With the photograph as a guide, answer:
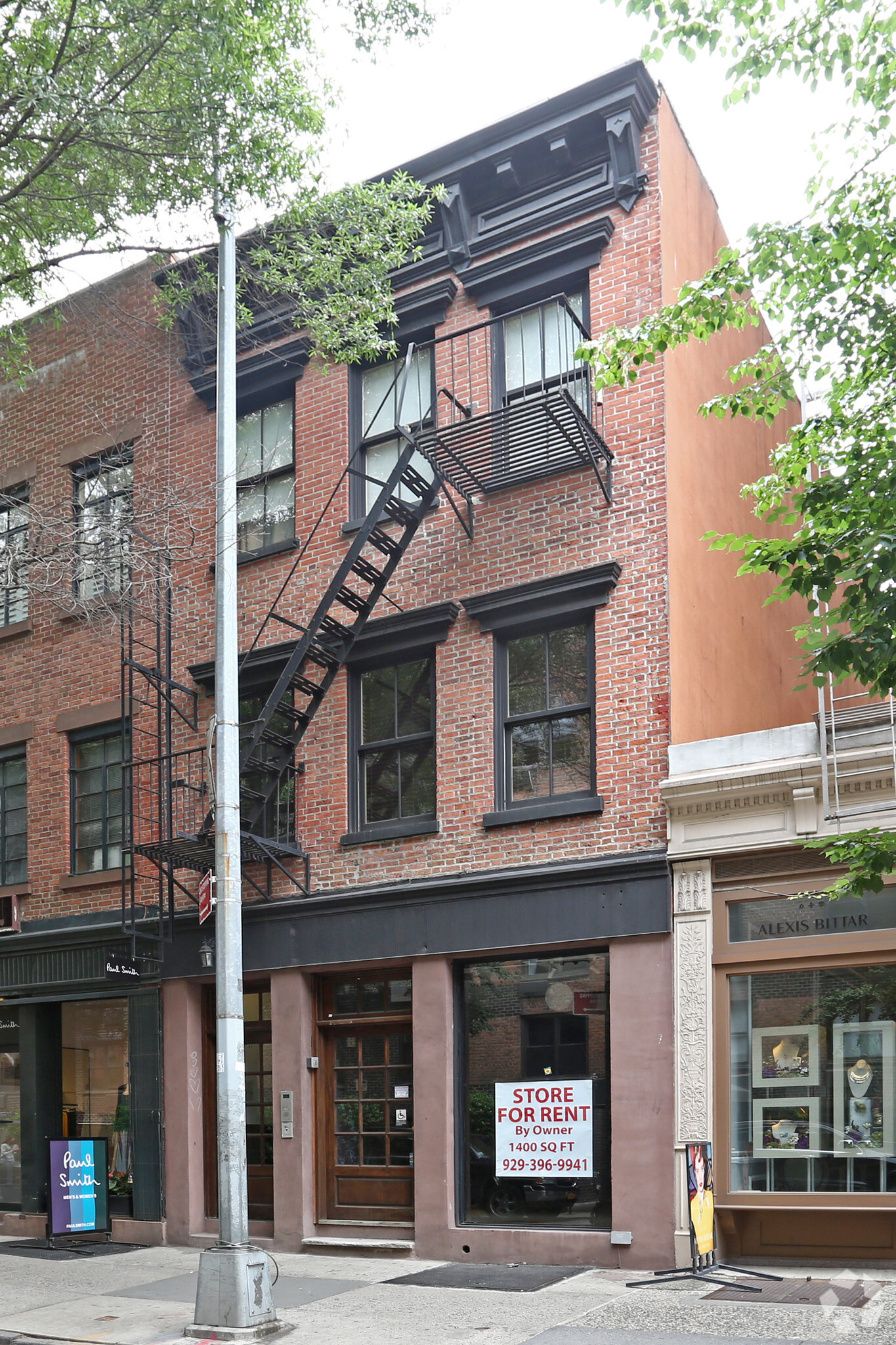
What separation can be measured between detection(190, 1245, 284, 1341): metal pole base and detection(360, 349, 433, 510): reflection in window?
804cm

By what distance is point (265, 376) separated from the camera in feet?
54.1

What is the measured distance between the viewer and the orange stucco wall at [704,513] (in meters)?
13.5

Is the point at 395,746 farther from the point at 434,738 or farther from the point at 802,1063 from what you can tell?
the point at 802,1063

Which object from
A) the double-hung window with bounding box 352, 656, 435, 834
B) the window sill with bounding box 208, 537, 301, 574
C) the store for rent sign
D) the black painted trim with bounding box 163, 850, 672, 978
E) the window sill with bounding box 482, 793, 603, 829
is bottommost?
the store for rent sign

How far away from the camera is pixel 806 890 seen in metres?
11.7

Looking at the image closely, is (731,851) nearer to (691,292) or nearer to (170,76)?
(691,292)

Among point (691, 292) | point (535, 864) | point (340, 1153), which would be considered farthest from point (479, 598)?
point (340, 1153)

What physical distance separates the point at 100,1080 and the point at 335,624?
683 cm

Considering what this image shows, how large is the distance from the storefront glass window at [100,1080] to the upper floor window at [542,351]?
355 inches

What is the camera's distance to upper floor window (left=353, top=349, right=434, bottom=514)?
15.2 m

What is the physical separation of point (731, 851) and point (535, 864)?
202 centimetres

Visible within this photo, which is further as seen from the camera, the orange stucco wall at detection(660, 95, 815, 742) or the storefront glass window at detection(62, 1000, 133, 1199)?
the storefront glass window at detection(62, 1000, 133, 1199)

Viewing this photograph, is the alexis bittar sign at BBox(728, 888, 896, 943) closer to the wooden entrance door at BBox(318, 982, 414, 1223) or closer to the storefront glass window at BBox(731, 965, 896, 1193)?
the storefront glass window at BBox(731, 965, 896, 1193)

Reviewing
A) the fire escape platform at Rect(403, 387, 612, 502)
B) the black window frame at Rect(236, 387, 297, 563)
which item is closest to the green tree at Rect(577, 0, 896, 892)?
the fire escape platform at Rect(403, 387, 612, 502)
